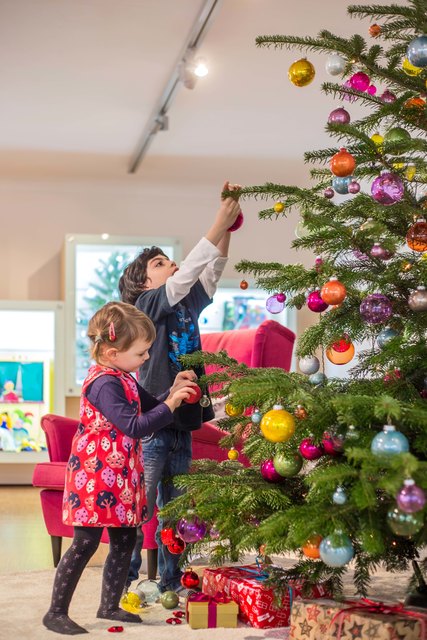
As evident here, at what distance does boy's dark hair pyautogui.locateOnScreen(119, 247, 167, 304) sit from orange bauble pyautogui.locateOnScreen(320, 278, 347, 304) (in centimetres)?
111

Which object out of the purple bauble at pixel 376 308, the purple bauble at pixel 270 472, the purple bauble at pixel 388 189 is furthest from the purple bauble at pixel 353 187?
the purple bauble at pixel 270 472

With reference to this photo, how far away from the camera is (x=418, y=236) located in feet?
6.09

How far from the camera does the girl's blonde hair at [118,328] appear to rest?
7.91ft

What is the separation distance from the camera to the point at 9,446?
661cm

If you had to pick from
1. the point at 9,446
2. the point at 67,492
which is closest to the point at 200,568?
the point at 67,492

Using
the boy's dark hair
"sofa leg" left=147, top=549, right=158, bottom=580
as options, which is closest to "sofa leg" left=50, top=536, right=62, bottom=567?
"sofa leg" left=147, top=549, right=158, bottom=580

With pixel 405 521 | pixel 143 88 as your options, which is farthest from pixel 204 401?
pixel 143 88

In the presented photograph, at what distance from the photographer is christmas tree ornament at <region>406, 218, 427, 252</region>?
72.9 inches

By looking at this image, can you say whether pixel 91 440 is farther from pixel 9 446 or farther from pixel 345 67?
pixel 9 446

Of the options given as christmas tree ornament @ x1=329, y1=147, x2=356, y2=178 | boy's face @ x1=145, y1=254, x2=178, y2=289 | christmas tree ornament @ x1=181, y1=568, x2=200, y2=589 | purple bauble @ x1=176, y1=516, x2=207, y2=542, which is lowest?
christmas tree ornament @ x1=181, y1=568, x2=200, y2=589

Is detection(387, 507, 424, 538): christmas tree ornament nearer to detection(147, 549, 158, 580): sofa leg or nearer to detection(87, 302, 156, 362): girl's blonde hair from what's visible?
detection(87, 302, 156, 362): girl's blonde hair

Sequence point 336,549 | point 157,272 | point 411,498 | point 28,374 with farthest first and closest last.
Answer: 1. point 28,374
2. point 157,272
3. point 336,549
4. point 411,498

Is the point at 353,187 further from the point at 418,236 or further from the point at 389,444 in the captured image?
the point at 389,444

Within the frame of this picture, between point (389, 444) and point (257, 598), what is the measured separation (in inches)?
37.6
